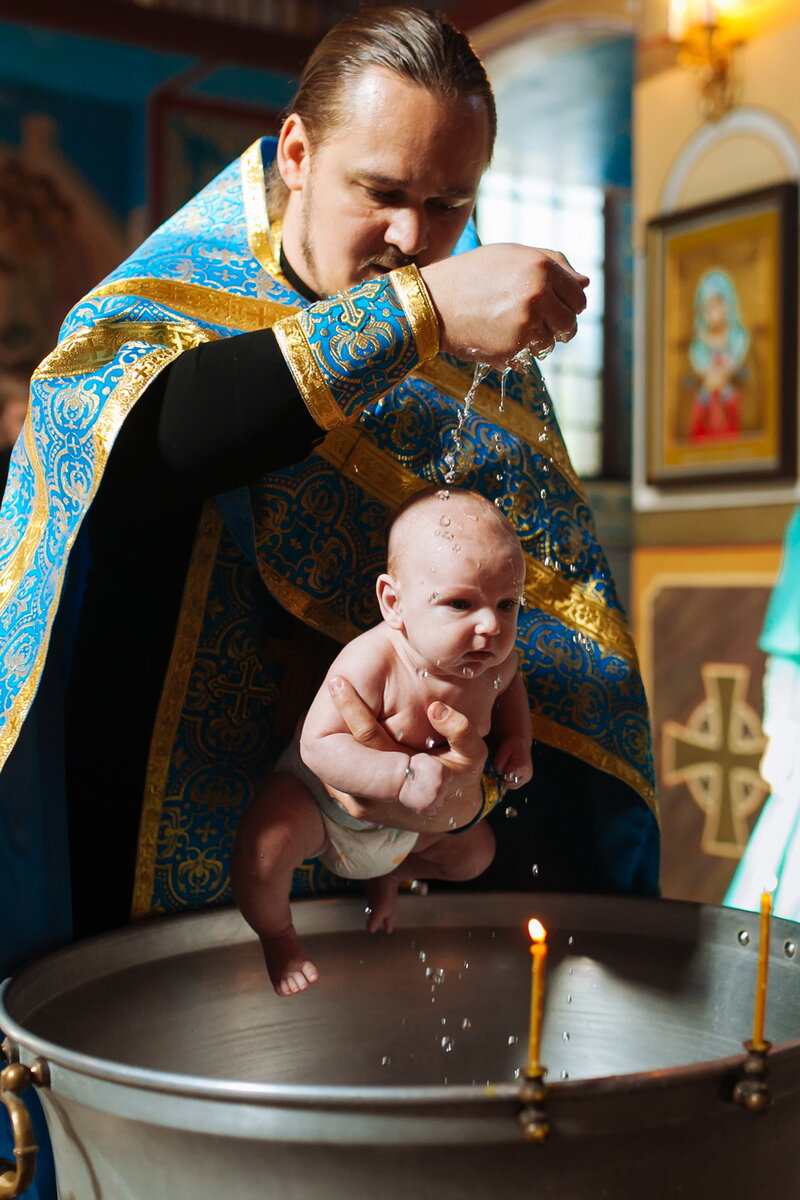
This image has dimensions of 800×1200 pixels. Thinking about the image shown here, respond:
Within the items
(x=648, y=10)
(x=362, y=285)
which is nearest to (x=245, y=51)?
(x=648, y=10)

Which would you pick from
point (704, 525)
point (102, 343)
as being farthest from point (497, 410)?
point (704, 525)

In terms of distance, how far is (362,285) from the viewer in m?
1.31

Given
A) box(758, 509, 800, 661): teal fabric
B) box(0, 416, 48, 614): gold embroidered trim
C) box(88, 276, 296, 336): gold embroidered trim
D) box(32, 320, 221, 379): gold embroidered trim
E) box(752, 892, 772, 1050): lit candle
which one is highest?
box(88, 276, 296, 336): gold embroidered trim

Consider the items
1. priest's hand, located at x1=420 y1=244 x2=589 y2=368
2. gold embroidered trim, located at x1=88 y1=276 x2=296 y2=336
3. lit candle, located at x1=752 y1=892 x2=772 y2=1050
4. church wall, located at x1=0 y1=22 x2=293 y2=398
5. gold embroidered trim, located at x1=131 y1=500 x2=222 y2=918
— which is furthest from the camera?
church wall, located at x1=0 y1=22 x2=293 y2=398

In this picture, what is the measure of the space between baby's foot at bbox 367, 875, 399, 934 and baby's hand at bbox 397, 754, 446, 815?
0.37 m

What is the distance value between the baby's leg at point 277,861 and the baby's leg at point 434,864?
0.52ft

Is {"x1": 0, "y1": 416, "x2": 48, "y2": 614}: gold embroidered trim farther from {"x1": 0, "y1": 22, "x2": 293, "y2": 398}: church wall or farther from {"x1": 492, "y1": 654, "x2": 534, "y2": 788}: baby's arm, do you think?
{"x1": 0, "y1": 22, "x2": 293, "y2": 398}: church wall

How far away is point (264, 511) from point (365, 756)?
31 cm

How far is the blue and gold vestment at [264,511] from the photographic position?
1.34 meters

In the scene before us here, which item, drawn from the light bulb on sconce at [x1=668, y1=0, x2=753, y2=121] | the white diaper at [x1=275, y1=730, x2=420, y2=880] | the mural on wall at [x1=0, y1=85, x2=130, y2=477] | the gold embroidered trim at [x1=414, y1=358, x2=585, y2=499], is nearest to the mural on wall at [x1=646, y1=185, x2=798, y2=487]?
the light bulb on sconce at [x1=668, y1=0, x2=753, y2=121]

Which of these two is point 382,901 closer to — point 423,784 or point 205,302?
point 423,784

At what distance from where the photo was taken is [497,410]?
1.64 metres

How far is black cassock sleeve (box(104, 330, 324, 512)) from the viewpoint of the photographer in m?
1.28

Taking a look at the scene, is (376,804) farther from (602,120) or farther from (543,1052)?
(602,120)
